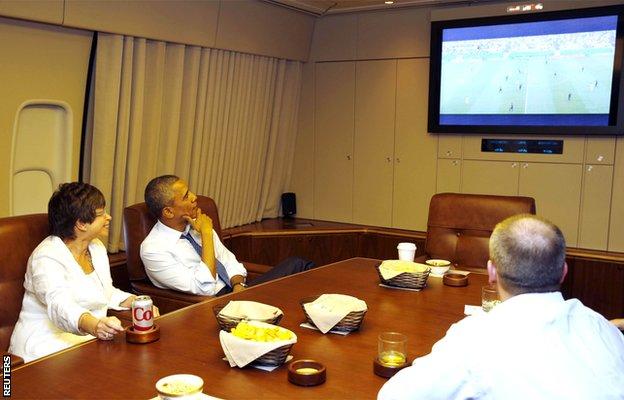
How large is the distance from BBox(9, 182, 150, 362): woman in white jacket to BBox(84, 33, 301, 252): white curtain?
1774mm

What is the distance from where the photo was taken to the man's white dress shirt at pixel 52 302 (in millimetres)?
2318

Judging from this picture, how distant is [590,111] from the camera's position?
4836 mm

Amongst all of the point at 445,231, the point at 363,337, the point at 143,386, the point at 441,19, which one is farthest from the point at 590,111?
the point at 143,386

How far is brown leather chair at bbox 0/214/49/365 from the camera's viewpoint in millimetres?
2488

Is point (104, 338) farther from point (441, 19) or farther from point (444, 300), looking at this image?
point (441, 19)

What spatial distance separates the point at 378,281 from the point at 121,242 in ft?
7.82

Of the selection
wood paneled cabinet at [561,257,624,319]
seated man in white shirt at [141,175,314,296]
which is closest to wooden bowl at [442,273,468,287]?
seated man in white shirt at [141,175,314,296]

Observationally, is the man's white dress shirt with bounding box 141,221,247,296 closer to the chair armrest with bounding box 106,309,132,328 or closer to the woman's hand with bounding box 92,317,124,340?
the chair armrest with bounding box 106,309,132,328

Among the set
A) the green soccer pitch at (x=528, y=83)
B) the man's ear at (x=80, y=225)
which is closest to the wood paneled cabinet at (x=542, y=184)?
the green soccer pitch at (x=528, y=83)

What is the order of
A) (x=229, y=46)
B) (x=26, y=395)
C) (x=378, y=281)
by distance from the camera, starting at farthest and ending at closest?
(x=229, y=46) → (x=378, y=281) → (x=26, y=395)

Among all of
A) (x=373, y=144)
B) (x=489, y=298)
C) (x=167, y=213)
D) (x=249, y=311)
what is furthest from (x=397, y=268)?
(x=373, y=144)

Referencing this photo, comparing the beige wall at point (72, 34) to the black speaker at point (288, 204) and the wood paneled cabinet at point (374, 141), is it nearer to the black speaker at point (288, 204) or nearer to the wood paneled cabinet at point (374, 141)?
the wood paneled cabinet at point (374, 141)

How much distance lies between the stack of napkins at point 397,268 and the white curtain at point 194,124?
2.26 m

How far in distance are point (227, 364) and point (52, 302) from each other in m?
0.82
